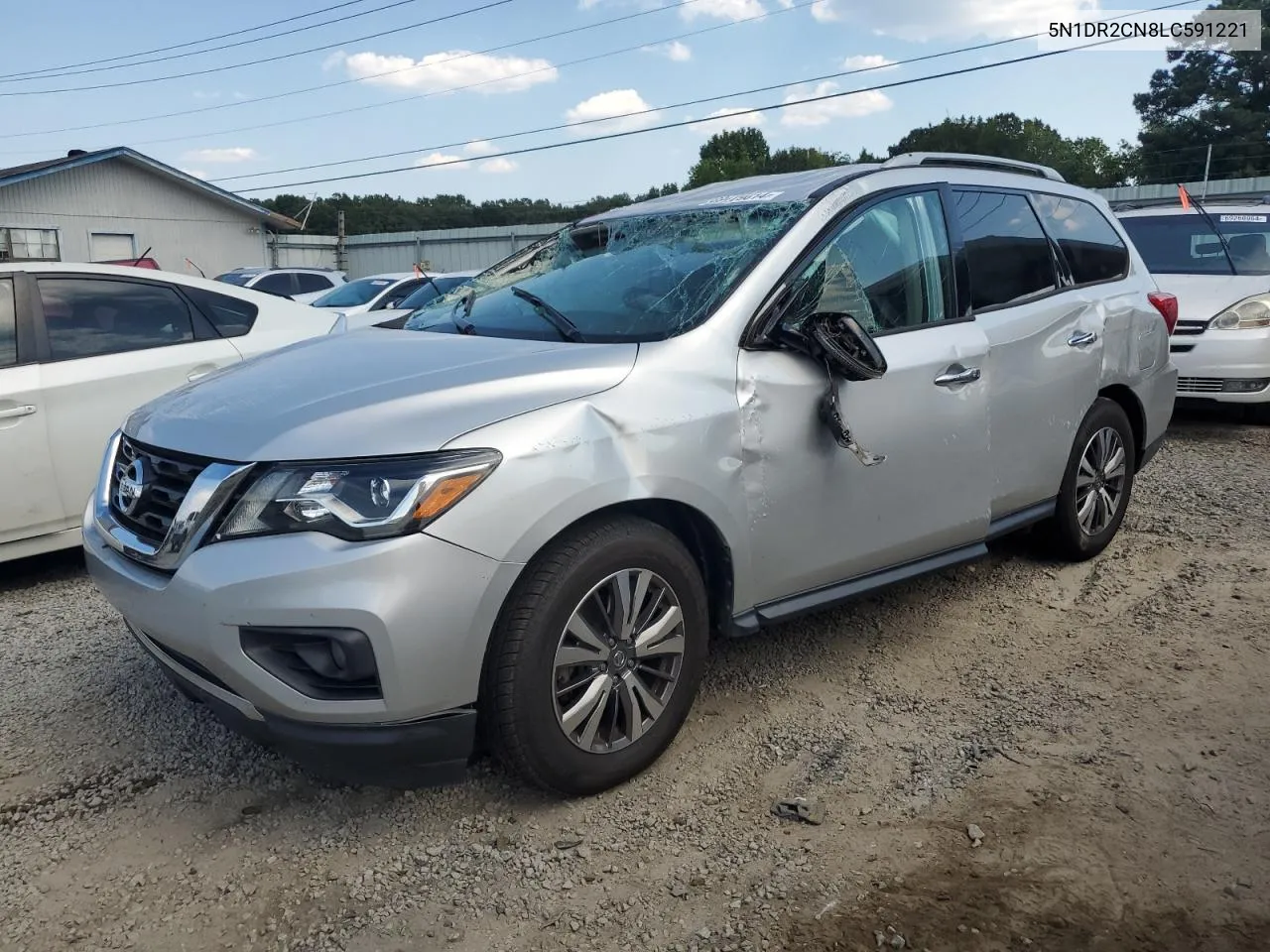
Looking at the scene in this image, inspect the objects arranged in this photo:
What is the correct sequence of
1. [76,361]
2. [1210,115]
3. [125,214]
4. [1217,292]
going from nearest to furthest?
[76,361] < [1217,292] < [125,214] < [1210,115]

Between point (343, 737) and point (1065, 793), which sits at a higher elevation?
point (343, 737)

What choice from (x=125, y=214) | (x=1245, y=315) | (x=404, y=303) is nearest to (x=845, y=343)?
(x=1245, y=315)

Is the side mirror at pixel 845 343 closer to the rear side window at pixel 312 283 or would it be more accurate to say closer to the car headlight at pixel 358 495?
the car headlight at pixel 358 495

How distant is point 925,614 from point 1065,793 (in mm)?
1420

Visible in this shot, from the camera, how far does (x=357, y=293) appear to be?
14086 mm

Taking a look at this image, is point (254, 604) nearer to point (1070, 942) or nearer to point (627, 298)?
point (627, 298)

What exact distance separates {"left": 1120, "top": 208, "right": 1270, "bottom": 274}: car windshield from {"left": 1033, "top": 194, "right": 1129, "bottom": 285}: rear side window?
14.7 feet

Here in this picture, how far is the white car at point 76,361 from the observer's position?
14.9 feet

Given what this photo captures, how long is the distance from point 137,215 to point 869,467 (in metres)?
28.9

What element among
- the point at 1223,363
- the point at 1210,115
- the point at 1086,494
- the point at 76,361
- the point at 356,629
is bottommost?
the point at 1086,494

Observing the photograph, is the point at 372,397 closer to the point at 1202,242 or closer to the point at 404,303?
the point at 1202,242

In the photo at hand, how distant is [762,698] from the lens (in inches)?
137

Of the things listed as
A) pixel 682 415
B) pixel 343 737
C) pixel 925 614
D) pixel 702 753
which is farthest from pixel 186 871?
pixel 925 614

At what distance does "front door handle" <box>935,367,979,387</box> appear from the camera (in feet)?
11.5
